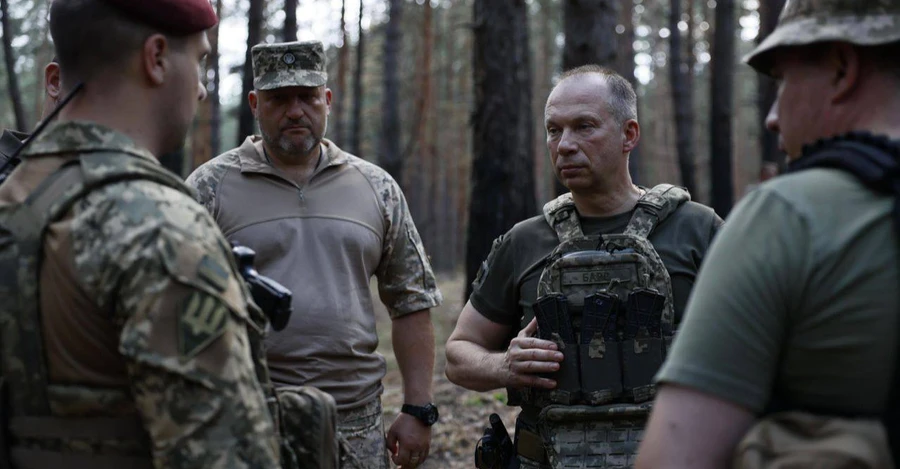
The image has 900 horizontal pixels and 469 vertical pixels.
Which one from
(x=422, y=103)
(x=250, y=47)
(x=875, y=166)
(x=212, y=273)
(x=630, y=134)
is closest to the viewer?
(x=875, y=166)

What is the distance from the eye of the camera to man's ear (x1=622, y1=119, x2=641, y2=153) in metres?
3.76

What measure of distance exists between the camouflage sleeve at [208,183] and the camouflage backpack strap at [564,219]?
4.60 feet

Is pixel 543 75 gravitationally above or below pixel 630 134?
above

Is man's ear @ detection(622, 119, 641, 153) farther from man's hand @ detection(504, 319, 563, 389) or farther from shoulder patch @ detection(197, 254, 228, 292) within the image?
shoulder patch @ detection(197, 254, 228, 292)

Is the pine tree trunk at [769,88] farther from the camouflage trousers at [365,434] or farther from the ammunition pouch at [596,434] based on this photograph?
the ammunition pouch at [596,434]

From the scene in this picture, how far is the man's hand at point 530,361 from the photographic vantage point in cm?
332

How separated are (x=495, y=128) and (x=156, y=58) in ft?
22.8

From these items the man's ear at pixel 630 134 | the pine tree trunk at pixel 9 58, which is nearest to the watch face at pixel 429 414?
the man's ear at pixel 630 134

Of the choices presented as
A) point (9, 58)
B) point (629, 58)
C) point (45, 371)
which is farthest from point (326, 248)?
point (629, 58)

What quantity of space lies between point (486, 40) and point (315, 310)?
5665mm

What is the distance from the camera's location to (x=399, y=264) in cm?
419

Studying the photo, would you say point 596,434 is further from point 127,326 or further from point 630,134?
point 127,326

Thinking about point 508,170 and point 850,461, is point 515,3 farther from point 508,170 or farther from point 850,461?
point 850,461

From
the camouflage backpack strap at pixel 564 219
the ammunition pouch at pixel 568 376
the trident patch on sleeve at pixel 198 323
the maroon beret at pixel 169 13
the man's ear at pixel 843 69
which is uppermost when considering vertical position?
the maroon beret at pixel 169 13
